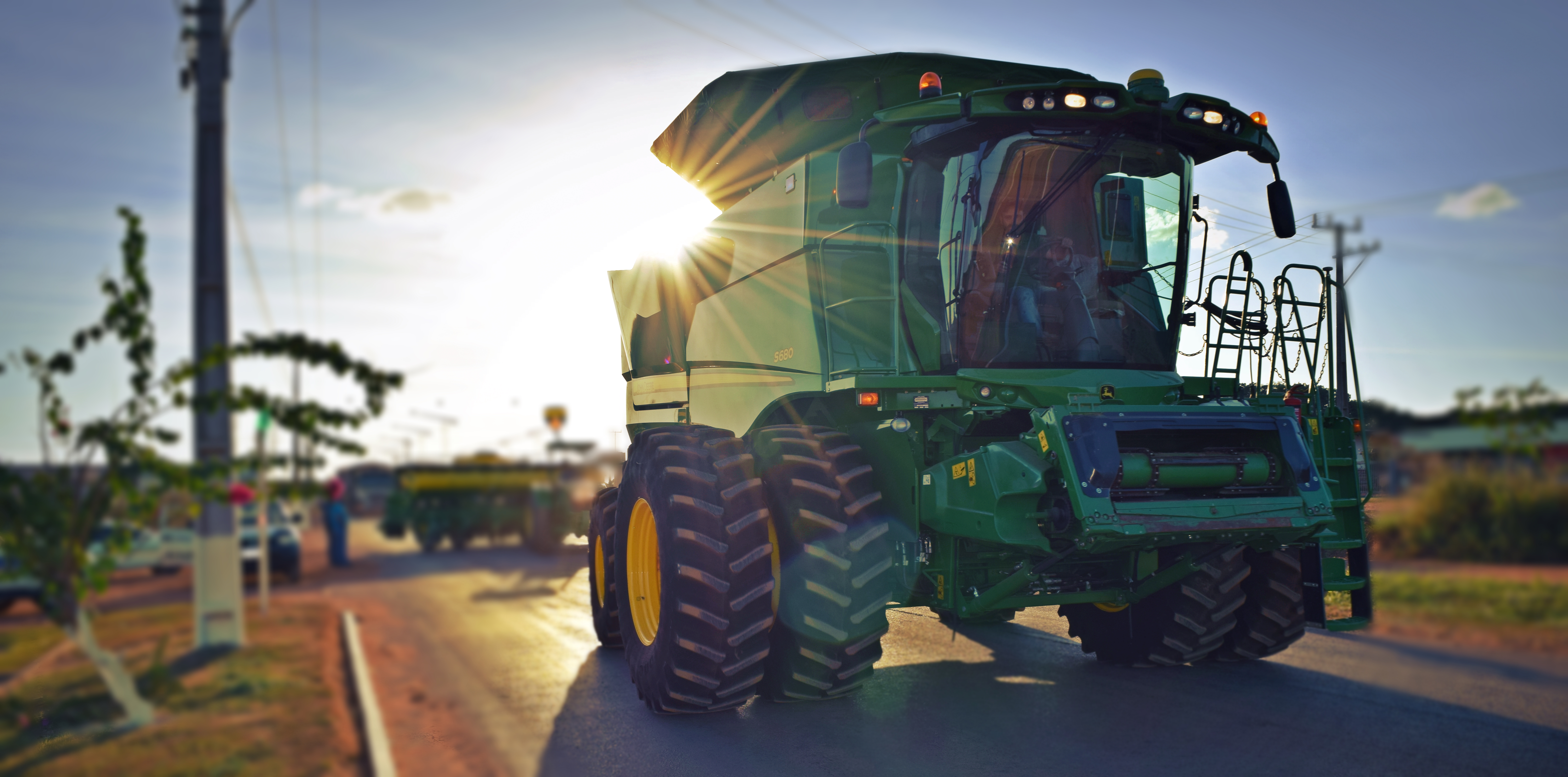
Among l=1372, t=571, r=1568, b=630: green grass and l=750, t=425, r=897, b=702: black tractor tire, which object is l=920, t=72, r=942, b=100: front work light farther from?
l=1372, t=571, r=1568, b=630: green grass

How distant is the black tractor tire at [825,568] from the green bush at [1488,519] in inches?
465

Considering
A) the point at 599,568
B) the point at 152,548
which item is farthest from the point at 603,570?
the point at 152,548

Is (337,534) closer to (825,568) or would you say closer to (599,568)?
(599,568)

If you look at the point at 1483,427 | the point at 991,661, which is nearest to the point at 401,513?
the point at 991,661

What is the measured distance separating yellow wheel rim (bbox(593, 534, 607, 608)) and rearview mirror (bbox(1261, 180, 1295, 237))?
529 centimetres

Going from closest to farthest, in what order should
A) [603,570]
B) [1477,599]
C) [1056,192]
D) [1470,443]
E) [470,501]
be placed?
[1056,192] < [603,570] < [1477,599] < [1470,443] < [470,501]

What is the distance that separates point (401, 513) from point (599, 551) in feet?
73.0

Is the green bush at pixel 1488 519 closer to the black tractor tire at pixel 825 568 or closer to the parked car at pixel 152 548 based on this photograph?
the black tractor tire at pixel 825 568

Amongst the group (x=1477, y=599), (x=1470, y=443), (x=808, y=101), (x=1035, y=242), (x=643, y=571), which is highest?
(x=808, y=101)

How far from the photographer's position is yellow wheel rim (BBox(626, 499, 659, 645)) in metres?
5.88

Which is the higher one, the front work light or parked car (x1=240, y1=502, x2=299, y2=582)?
the front work light

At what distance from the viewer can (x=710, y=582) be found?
192 inches

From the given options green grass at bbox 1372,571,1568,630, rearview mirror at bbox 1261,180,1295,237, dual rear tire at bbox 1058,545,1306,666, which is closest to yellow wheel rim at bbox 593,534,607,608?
dual rear tire at bbox 1058,545,1306,666

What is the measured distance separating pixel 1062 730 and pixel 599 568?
13.0 ft
